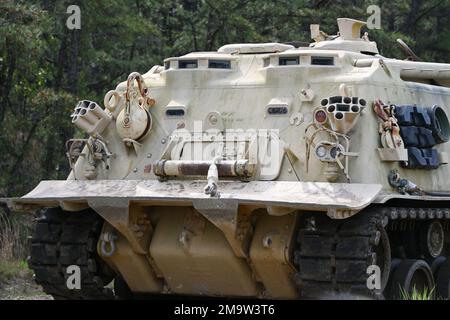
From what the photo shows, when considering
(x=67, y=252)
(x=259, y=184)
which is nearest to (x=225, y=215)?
(x=259, y=184)

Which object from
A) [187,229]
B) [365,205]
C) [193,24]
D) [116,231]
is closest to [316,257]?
[365,205]

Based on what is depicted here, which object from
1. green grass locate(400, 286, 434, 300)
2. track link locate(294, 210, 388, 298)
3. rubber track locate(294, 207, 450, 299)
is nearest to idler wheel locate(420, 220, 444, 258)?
green grass locate(400, 286, 434, 300)

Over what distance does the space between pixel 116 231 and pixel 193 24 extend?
38.9ft

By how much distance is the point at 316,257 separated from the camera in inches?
429

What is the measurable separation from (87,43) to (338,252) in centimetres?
1107

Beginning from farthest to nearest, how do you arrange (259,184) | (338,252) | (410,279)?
(410,279) < (259,184) < (338,252)

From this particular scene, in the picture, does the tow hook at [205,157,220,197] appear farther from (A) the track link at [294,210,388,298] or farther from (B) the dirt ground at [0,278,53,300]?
(B) the dirt ground at [0,278,53,300]

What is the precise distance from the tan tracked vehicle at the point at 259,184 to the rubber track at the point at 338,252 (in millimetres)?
13

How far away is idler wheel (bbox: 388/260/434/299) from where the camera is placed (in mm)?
11836

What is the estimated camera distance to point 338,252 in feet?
35.4

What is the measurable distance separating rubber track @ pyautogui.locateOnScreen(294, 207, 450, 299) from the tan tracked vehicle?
13 millimetres

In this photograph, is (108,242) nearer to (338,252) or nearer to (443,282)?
(338,252)

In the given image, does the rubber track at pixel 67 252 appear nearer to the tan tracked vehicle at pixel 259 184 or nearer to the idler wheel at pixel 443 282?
the tan tracked vehicle at pixel 259 184
